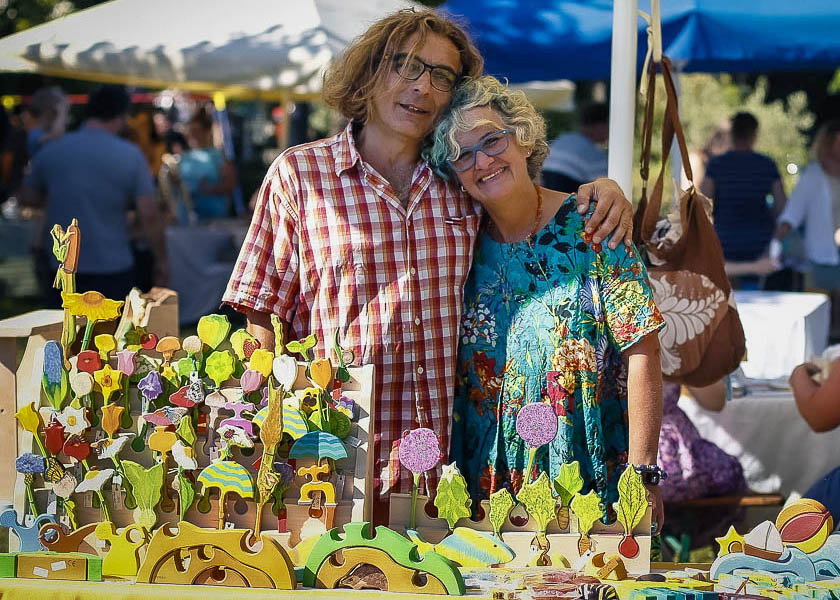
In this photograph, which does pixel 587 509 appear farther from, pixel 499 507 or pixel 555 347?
pixel 555 347

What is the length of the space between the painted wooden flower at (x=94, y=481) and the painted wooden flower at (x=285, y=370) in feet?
1.10

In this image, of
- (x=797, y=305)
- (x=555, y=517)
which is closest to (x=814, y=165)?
(x=797, y=305)

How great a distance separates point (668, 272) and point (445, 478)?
113cm

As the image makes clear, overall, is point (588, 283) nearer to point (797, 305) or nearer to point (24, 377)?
point (24, 377)

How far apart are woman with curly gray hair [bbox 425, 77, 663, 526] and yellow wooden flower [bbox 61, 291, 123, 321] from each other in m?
0.70

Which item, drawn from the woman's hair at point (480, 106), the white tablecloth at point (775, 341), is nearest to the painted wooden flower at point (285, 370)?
the woman's hair at point (480, 106)

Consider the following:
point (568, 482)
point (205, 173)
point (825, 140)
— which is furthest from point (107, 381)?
point (205, 173)

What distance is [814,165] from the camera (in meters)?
6.10

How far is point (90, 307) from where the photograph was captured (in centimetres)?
174

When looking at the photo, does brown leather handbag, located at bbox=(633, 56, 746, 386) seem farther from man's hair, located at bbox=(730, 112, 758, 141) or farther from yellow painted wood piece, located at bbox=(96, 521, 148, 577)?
man's hair, located at bbox=(730, 112, 758, 141)

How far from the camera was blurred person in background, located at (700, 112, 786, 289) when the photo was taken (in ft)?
19.6

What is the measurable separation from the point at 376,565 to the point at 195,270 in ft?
19.2

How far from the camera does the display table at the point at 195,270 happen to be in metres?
7.03

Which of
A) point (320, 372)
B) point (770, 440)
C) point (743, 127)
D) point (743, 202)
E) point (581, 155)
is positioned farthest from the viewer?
point (743, 127)
